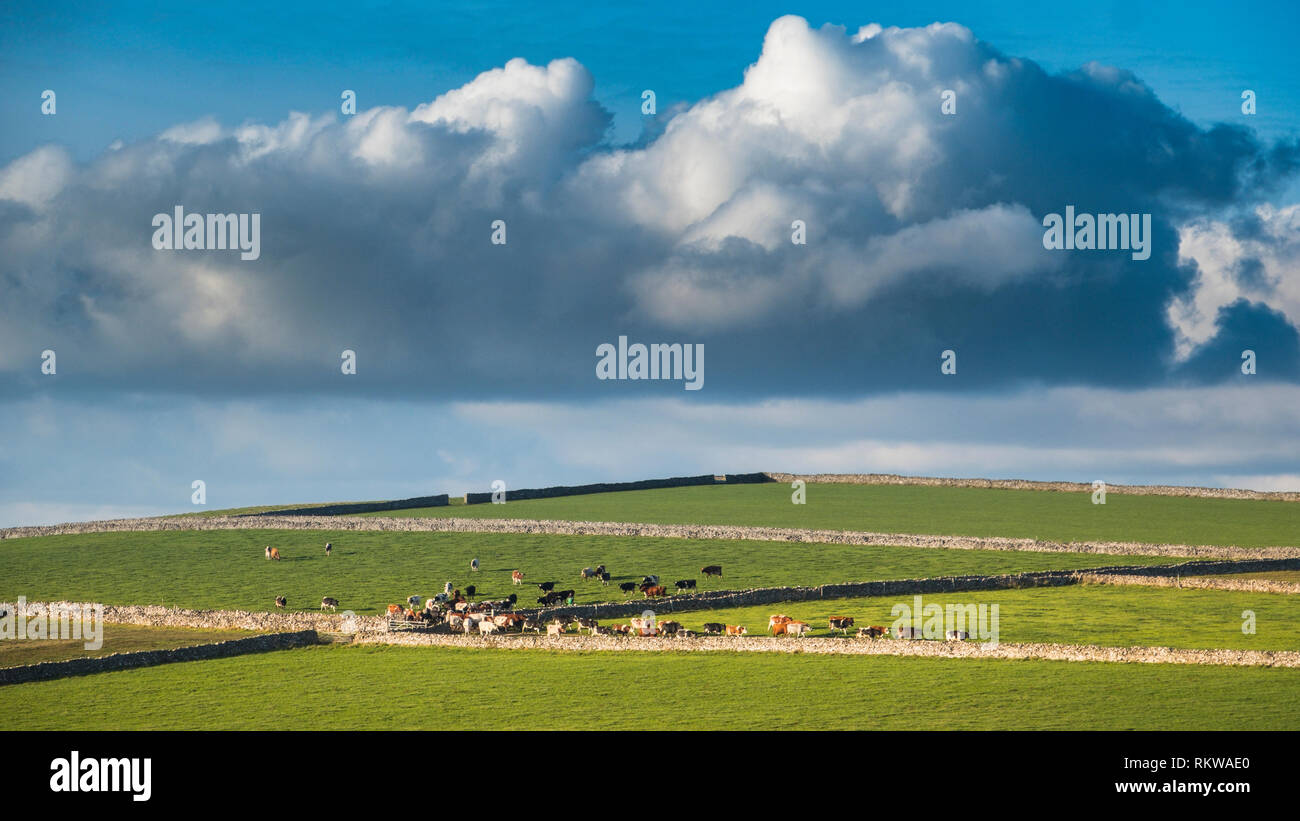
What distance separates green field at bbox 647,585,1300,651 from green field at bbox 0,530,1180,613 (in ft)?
17.8

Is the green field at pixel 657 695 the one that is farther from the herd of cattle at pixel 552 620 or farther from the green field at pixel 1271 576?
the green field at pixel 1271 576

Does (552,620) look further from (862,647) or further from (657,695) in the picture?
(657,695)

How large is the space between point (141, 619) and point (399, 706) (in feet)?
64.6

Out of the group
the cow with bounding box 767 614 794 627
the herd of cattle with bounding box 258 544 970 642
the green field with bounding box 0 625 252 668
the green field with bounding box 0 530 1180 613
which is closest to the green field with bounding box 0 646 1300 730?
the herd of cattle with bounding box 258 544 970 642

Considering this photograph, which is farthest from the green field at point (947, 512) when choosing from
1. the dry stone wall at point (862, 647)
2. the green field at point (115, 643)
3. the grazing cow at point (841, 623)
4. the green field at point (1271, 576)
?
the green field at point (115, 643)

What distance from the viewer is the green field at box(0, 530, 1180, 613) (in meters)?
57.4

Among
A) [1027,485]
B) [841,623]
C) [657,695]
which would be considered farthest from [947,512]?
[657,695]

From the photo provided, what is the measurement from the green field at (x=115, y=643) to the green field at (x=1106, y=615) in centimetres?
1538

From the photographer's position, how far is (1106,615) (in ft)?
160

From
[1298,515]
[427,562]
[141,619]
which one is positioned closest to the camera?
[141,619]
